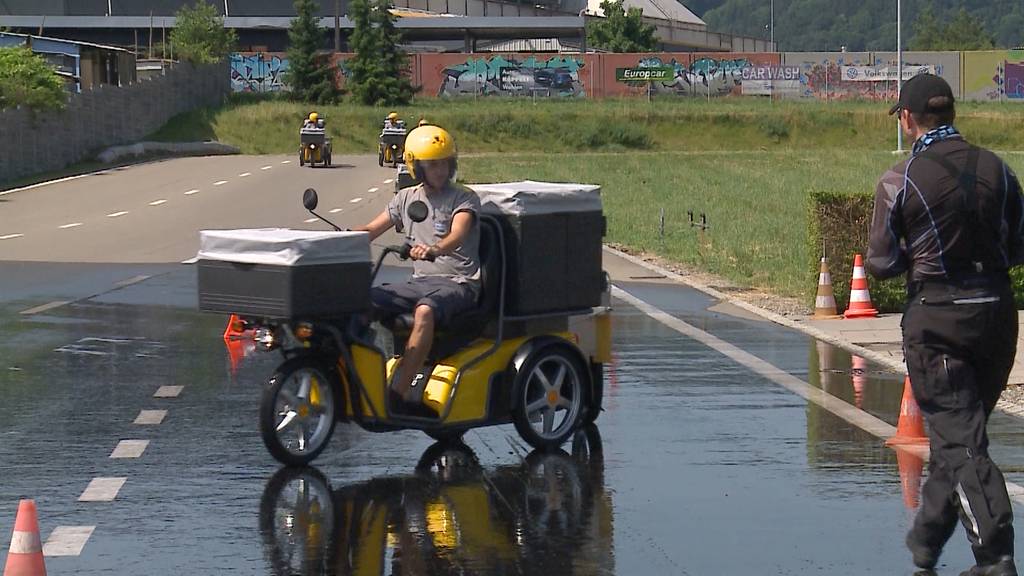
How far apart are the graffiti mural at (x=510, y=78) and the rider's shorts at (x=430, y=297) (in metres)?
86.7

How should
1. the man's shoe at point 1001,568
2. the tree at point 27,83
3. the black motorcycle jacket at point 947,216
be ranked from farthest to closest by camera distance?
the tree at point 27,83 → the black motorcycle jacket at point 947,216 → the man's shoe at point 1001,568

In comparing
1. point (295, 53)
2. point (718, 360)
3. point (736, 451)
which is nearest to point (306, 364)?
point (736, 451)

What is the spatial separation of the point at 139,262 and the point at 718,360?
12561mm

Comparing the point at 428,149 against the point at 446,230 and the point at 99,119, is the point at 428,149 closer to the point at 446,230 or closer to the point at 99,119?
the point at 446,230

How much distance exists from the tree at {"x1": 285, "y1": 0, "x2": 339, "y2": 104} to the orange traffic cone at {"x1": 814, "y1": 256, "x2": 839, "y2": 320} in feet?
237

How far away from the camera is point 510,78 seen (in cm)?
9588

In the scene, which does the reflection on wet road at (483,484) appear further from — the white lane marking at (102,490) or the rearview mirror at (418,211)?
the rearview mirror at (418,211)

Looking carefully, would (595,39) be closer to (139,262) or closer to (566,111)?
(566,111)

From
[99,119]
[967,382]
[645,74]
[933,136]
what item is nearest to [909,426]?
[967,382]

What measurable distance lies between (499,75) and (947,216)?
90282mm

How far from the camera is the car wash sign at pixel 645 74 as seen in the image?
310ft

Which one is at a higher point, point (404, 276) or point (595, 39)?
point (595, 39)

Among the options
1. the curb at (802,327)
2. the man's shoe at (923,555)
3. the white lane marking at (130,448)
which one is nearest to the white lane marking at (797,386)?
the curb at (802,327)

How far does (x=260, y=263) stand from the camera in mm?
8734
